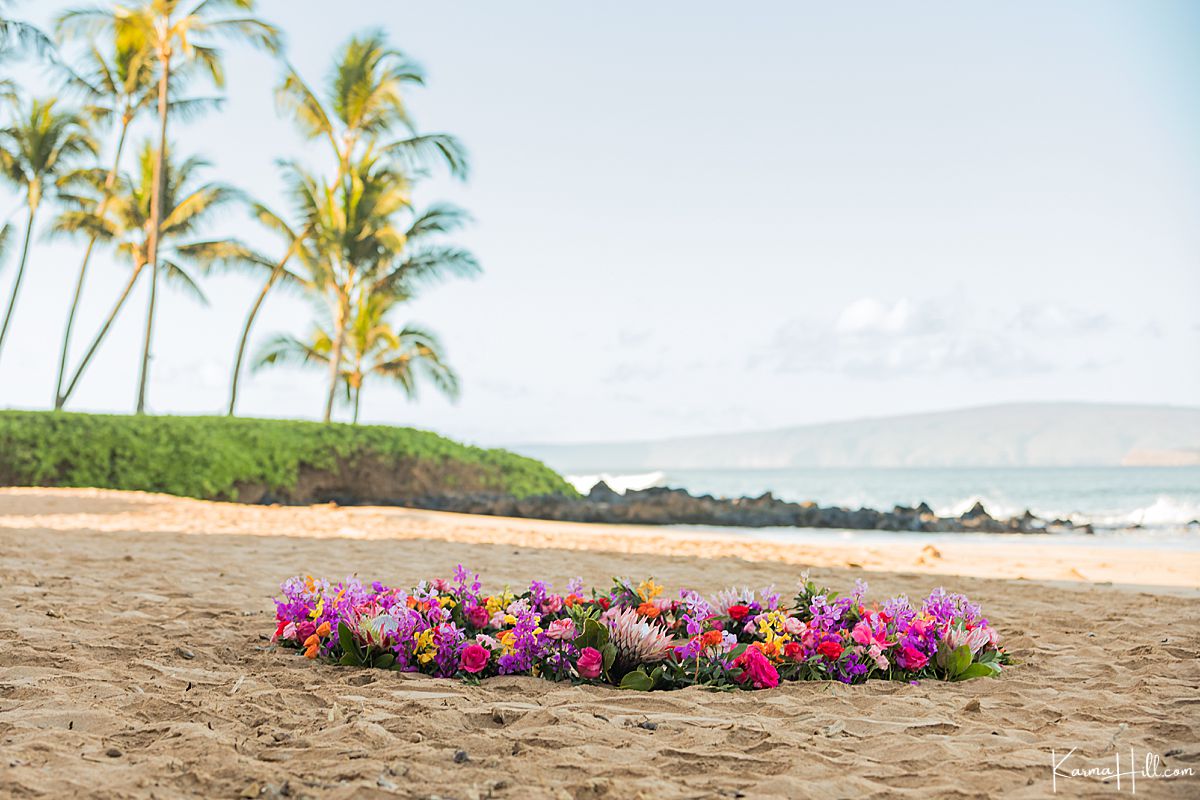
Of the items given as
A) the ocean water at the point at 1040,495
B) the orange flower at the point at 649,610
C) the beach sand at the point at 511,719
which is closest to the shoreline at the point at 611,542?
the beach sand at the point at 511,719

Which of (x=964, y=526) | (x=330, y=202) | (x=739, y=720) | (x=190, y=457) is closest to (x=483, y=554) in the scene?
(x=739, y=720)

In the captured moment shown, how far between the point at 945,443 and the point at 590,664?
8241 cm

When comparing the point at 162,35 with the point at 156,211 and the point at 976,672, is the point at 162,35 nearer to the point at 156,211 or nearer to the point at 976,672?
the point at 156,211

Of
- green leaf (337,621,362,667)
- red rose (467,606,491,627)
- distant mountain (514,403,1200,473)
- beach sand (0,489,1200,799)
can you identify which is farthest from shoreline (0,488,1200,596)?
distant mountain (514,403,1200,473)

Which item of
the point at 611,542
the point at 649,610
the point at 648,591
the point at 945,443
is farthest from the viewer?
the point at 945,443

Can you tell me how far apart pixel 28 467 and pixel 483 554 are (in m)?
10.3

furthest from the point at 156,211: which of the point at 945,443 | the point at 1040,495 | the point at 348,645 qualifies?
the point at 945,443

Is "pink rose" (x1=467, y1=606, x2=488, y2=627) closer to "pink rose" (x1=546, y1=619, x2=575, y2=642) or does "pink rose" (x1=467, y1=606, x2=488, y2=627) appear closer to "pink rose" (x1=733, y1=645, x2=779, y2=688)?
"pink rose" (x1=546, y1=619, x2=575, y2=642)

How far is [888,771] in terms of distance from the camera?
2344mm

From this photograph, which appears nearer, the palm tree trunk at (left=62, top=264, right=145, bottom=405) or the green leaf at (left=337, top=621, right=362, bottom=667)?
the green leaf at (left=337, top=621, right=362, bottom=667)

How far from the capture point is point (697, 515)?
1717 centimetres

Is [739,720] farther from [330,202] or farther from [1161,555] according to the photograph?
[330,202]

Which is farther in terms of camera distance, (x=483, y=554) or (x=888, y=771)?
(x=483, y=554)

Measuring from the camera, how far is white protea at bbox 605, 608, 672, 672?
3291 millimetres
